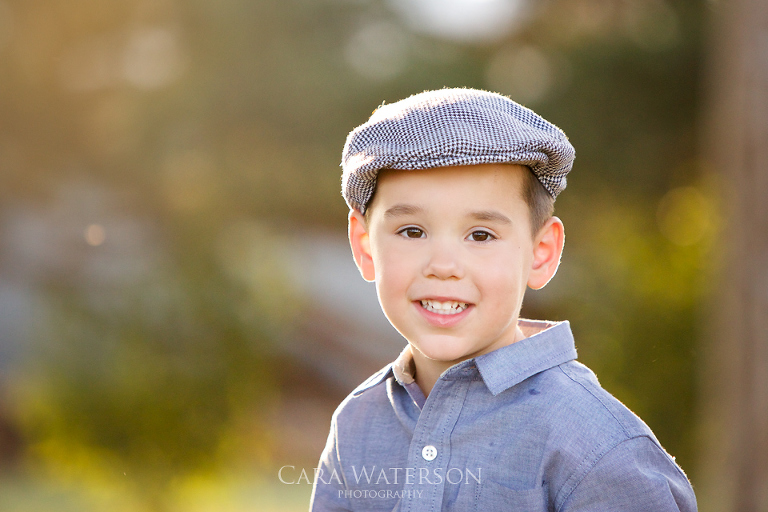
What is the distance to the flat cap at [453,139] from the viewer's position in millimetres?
1334

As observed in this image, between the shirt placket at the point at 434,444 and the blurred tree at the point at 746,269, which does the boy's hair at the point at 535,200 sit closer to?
the shirt placket at the point at 434,444

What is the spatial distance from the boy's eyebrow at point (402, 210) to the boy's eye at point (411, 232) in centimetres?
4

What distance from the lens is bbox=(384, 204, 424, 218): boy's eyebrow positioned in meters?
1.40

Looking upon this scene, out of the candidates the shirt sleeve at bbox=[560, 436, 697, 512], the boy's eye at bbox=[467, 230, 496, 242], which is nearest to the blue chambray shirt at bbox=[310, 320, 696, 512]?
the shirt sleeve at bbox=[560, 436, 697, 512]

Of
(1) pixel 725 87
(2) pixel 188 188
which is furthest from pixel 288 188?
(1) pixel 725 87

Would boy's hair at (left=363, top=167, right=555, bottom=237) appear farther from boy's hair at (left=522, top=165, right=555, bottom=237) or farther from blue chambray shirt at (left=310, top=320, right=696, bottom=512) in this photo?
blue chambray shirt at (left=310, top=320, right=696, bottom=512)

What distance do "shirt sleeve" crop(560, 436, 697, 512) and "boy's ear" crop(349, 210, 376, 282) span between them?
2.04 feet

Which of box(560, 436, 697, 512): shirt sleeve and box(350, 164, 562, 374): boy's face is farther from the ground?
box(350, 164, 562, 374): boy's face

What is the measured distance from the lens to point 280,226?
5773 mm

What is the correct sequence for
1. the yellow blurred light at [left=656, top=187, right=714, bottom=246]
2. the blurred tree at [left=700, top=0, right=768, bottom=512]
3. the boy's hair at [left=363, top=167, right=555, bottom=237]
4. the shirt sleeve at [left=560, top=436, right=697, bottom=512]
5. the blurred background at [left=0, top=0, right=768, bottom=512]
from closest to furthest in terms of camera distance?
the shirt sleeve at [left=560, top=436, right=697, bottom=512] < the boy's hair at [left=363, top=167, right=555, bottom=237] < the blurred tree at [left=700, top=0, right=768, bottom=512] < the blurred background at [left=0, top=0, right=768, bottom=512] < the yellow blurred light at [left=656, top=187, right=714, bottom=246]

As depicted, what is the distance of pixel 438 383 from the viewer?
147 centimetres

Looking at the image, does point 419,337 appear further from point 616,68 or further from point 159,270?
point 616,68

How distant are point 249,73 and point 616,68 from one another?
2778 millimetres

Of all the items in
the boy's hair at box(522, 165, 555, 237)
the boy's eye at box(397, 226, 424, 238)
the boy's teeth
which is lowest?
the boy's teeth
